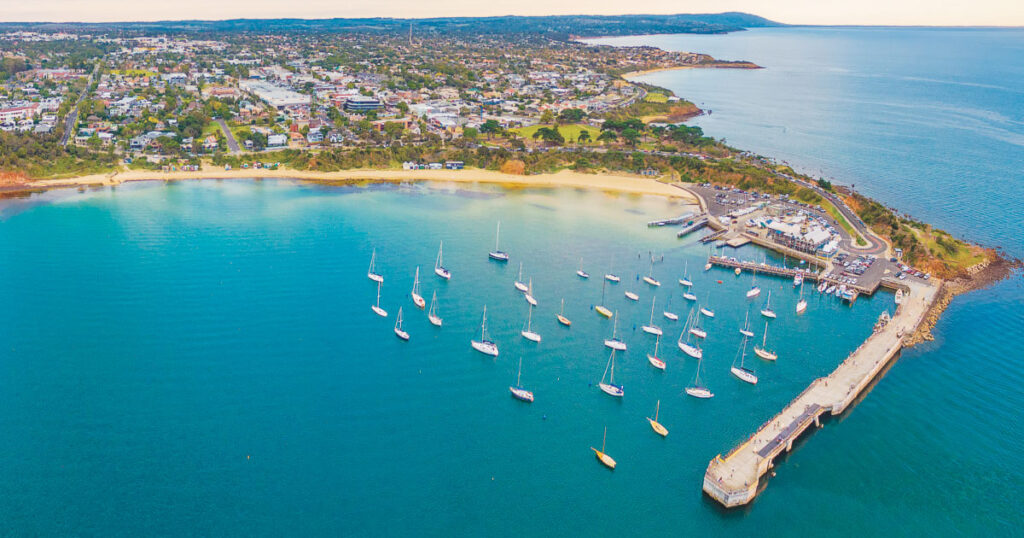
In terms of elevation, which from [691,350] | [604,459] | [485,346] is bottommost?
[604,459]

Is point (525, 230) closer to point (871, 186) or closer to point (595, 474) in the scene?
point (595, 474)

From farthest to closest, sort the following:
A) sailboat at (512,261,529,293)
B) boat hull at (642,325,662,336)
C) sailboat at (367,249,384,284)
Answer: sailboat at (367,249,384,284), sailboat at (512,261,529,293), boat hull at (642,325,662,336)

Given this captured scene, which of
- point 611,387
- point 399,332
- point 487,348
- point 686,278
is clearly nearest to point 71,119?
point 399,332

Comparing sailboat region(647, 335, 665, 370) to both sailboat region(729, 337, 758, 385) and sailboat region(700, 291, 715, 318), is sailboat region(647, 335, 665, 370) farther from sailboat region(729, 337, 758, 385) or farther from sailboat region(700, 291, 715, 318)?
sailboat region(700, 291, 715, 318)

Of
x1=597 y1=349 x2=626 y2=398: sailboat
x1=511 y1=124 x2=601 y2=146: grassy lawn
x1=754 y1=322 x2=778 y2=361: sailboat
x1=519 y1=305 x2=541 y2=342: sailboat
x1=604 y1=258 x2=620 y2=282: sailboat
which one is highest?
x1=511 y1=124 x2=601 y2=146: grassy lawn

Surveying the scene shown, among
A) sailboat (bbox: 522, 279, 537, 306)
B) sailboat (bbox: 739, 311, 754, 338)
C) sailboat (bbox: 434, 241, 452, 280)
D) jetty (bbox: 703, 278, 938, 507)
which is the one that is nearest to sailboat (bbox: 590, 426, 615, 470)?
jetty (bbox: 703, 278, 938, 507)

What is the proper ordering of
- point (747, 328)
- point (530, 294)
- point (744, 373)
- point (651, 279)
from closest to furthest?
point (744, 373), point (747, 328), point (530, 294), point (651, 279)

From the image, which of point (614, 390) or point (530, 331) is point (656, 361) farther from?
point (530, 331)
